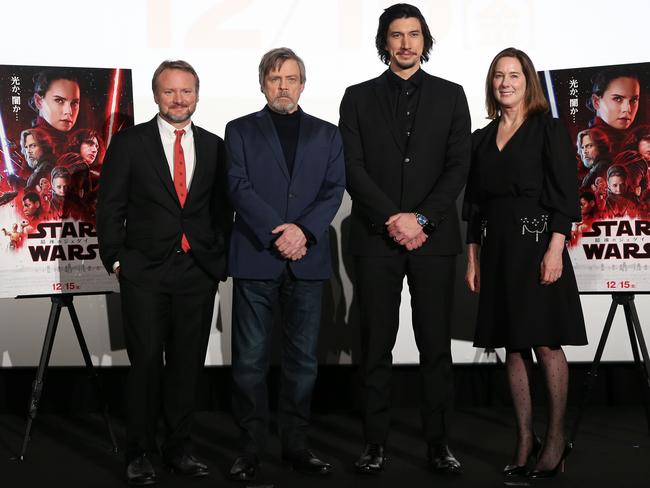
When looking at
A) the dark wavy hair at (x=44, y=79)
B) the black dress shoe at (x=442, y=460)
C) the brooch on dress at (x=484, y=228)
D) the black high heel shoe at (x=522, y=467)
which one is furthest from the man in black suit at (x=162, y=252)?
the black high heel shoe at (x=522, y=467)

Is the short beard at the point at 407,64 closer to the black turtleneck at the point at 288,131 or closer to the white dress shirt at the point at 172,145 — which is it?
the black turtleneck at the point at 288,131

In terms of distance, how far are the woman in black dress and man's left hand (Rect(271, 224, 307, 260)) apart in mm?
734

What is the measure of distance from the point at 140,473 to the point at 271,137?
54.4 inches

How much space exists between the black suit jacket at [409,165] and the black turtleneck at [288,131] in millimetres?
204

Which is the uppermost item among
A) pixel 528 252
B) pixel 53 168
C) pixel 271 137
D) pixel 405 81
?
pixel 405 81

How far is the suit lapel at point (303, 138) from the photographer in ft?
11.1

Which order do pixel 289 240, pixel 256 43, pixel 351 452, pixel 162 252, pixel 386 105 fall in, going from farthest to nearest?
1. pixel 256 43
2. pixel 351 452
3. pixel 386 105
4. pixel 162 252
5. pixel 289 240

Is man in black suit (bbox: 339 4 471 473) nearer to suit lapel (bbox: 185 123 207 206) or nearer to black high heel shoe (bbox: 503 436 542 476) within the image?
black high heel shoe (bbox: 503 436 542 476)

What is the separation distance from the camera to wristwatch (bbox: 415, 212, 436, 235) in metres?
3.34

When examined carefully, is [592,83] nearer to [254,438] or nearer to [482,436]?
[482,436]

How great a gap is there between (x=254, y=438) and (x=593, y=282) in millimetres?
1684

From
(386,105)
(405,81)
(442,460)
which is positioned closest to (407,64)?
(405,81)

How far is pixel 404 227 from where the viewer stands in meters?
3.31

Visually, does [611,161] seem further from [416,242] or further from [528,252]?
[416,242]
